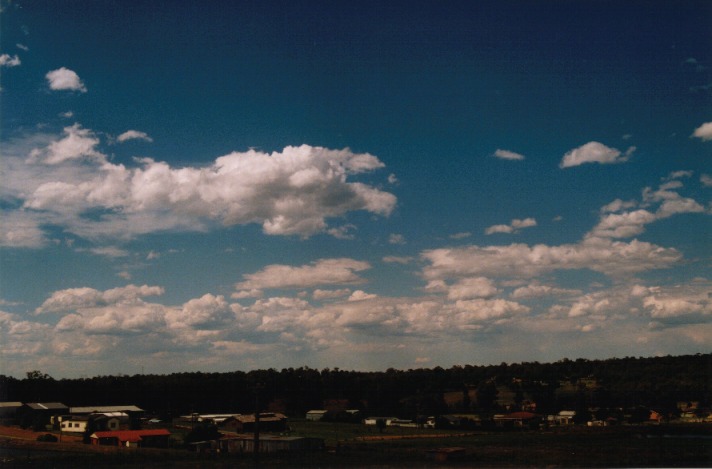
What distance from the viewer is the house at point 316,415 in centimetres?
8850

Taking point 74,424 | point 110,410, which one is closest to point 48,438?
point 74,424

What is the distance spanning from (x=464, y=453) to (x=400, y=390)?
163ft

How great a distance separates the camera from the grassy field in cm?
4679

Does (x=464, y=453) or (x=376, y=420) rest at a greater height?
(x=464, y=453)

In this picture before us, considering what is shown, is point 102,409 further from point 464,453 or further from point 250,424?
point 464,453

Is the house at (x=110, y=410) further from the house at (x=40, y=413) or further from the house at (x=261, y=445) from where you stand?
the house at (x=261, y=445)

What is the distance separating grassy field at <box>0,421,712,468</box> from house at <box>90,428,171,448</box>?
3.34 m

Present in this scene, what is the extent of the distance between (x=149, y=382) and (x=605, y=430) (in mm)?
59903

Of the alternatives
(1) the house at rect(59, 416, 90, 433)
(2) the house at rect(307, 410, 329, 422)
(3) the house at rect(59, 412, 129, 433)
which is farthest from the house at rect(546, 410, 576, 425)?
(1) the house at rect(59, 416, 90, 433)

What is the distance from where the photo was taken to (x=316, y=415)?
90.0 metres

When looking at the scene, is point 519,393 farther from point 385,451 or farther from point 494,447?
point 385,451

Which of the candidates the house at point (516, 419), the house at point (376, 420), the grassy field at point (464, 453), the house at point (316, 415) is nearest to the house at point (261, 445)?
the grassy field at point (464, 453)

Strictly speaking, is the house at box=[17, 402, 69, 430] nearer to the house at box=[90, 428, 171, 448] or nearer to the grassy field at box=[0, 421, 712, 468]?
the house at box=[90, 428, 171, 448]

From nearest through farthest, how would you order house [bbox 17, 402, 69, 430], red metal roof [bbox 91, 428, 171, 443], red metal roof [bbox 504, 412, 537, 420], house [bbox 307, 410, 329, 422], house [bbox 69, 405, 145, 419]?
red metal roof [bbox 91, 428, 171, 443] < house [bbox 17, 402, 69, 430] < house [bbox 69, 405, 145, 419] < red metal roof [bbox 504, 412, 537, 420] < house [bbox 307, 410, 329, 422]
